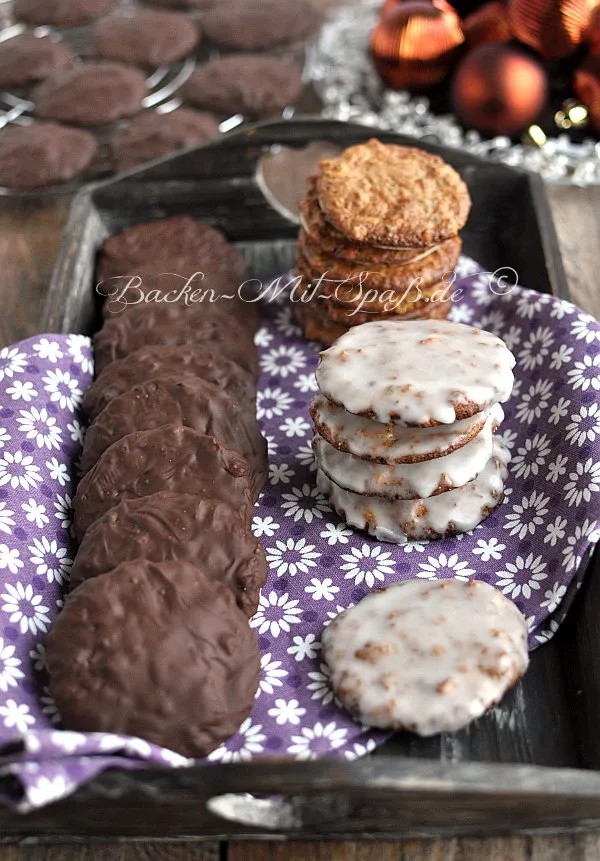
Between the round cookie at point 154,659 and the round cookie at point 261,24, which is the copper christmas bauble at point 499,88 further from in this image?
the round cookie at point 154,659

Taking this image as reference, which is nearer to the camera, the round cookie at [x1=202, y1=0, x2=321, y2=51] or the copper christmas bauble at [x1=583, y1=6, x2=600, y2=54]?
the copper christmas bauble at [x1=583, y1=6, x2=600, y2=54]

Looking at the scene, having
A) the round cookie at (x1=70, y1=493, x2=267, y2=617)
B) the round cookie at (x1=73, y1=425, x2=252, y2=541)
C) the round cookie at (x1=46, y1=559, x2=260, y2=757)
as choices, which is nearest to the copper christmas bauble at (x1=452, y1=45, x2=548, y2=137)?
the round cookie at (x1=73, y1=425, x2=252, y2=541)

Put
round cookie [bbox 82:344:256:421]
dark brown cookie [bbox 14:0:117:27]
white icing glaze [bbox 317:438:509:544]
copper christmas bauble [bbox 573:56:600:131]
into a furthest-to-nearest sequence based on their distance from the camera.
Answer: dark brown cookie [bbox 14:0:117:27] → copper christmas bauble [bbox 573:56:600:131] → round cookie [bbox 82:344:256:421] → white icing glaze [bbox 317:438:509:544]

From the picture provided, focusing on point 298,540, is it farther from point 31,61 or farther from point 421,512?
point 31,61

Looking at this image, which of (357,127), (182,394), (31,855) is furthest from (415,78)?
(31,855)

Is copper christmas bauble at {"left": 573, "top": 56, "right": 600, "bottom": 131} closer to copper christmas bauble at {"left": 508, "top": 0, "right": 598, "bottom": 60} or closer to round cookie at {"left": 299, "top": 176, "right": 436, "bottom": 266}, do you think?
copper christmas bauble at {"left": 508, "top": 0, "right": 598, "bottom": 60}

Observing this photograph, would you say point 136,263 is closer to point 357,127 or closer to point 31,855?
point 357,127

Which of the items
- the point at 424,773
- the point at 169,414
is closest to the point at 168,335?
the point at 169,414
